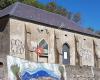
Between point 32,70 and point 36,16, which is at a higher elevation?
point 36,16

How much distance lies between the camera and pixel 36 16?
136 ft

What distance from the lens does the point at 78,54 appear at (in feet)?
150

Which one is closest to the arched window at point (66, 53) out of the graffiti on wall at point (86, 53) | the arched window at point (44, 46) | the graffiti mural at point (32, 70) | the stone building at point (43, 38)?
the stone building at point (43, 38)

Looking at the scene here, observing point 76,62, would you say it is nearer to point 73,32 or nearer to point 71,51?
point 71,51

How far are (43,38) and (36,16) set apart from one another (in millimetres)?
3565

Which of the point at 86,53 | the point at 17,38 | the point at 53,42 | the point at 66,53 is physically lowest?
the point at 66,53

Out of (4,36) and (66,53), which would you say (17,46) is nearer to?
(4,36)

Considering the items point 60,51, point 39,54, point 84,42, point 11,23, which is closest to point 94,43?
point 84,42

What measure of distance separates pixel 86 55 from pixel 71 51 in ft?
12.9

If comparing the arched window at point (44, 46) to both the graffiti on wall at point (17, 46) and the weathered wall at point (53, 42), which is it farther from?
the graffiti on wall at point (17, 46)

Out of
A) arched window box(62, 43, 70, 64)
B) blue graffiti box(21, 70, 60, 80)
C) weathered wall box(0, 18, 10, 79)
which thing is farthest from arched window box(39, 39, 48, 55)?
blue graffiti box(21, 70, 60, 80)

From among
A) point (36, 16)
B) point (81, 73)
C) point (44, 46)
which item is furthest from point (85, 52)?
point (81, 73)

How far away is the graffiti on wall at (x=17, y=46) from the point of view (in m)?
36.4

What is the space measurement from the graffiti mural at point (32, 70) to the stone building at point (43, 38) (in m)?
8.54
